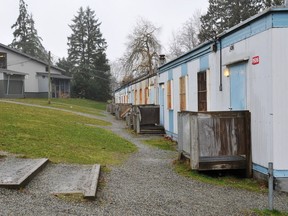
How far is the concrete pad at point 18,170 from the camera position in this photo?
5.75m

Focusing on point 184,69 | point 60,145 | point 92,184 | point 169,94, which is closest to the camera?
point 92,184

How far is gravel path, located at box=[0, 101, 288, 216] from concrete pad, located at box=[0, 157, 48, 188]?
0.45ft

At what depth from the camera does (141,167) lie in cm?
874

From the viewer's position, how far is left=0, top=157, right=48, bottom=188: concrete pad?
18.9 ft

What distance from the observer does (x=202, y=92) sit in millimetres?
11000

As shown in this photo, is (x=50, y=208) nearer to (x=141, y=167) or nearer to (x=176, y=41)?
(x=141, y=167)

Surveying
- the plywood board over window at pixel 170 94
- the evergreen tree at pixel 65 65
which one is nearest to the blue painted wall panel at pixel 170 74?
the plywood board over window at pixel 170 94

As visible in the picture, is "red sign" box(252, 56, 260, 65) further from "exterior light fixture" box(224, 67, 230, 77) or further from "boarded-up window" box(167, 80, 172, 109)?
"boarded-up window" box(167, 80, 172, 109)

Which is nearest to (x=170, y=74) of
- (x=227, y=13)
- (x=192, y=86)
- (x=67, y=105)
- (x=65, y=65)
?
(x=192, y=86)

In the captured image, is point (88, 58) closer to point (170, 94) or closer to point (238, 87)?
point (170, 94)

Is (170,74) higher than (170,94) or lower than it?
higher

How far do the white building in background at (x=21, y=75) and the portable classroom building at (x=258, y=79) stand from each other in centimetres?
3034

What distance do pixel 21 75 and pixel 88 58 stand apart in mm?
24813

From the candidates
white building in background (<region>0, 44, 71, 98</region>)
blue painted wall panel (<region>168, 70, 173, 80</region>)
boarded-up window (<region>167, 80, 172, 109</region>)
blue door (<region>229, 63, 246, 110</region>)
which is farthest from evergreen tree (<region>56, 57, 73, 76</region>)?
blue door (<region>229, 63, 246, 110</region>)
